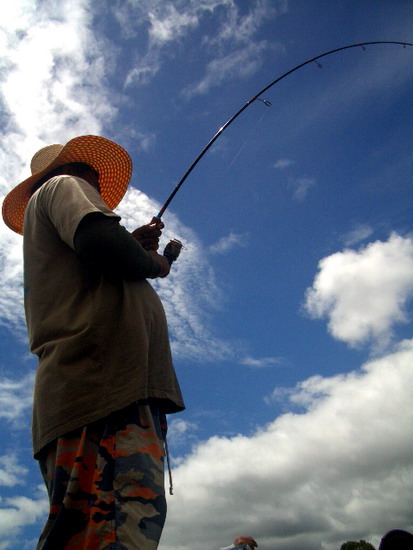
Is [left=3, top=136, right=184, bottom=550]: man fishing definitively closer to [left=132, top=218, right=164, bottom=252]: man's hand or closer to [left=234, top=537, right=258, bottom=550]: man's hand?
[left=132, top=218, right=164, bottom=252]: man's hand

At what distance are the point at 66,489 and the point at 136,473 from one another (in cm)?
30

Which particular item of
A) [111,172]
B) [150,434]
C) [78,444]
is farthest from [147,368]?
[111,172]

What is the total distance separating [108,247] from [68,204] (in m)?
0.32

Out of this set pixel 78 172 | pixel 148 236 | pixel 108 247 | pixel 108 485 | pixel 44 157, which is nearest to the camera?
pixel 108 485

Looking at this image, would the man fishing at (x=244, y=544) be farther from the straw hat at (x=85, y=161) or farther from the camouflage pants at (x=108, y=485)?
the straw hat at (x=85, y=161)

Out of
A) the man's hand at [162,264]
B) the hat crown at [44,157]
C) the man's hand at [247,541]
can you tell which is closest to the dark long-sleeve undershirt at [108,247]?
the man's hand at [162,264]

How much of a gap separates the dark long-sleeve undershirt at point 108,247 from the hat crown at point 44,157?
1.28 meters

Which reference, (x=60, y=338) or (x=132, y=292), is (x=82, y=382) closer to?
(x=60, y=338)

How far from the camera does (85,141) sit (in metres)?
3.41

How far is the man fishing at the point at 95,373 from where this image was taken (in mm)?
1770

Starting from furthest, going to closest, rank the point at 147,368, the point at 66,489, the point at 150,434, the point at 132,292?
1. the point at 132,292
2. the point at 147,368
3. the point at 150,434
4. the point at 66,489

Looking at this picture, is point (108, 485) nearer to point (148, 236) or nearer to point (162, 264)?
point (162, 264)

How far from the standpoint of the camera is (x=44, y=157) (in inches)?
132

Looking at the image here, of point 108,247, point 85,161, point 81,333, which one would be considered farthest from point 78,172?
point 81,333
